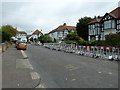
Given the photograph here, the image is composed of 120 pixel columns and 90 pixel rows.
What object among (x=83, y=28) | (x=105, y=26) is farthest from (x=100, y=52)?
(x=83, y=28)

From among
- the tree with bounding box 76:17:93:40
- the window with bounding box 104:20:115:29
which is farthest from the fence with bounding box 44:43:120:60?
the tree with bounding box 76:17:93:40

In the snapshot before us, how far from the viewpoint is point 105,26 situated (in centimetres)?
4047

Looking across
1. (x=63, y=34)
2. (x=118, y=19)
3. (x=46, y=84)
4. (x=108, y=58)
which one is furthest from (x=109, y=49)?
(x=63, y=34)

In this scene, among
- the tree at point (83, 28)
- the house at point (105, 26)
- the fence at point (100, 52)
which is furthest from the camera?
the tree at point (83, 28)

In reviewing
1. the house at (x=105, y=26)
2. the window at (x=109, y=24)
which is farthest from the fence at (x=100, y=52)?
the window at (x=109, y=24)

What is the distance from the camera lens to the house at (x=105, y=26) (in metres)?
37.0

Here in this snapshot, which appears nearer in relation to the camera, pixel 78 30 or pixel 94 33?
pixel 94 33

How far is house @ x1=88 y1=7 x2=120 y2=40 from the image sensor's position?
3703cm

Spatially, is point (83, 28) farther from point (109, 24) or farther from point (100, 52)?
point (100, 52)

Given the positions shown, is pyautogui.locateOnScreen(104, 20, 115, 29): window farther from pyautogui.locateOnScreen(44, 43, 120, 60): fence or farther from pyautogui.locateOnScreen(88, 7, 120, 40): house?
pyautogui.locateOnScreen(44, 43, 120, 60): fence

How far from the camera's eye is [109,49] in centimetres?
1203

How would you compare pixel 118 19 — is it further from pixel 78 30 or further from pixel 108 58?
pixel 108 58

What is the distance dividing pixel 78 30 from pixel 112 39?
35098mm

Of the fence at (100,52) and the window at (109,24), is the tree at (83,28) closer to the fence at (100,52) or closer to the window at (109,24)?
the window at (109,24)
